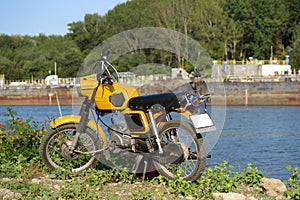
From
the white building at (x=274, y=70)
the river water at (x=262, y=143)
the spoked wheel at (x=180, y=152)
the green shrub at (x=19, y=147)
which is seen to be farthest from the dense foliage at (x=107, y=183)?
the white building at (x=274, y=70)

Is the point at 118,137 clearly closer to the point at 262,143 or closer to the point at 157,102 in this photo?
the point at 157,102

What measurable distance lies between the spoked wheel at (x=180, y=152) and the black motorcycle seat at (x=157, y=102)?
19cm

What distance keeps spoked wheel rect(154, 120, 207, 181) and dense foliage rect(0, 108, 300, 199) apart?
121 millimetres

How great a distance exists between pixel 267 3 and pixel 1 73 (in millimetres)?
37670

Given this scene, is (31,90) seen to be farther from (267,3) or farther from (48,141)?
(48,141)

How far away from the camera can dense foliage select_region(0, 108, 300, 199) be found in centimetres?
648

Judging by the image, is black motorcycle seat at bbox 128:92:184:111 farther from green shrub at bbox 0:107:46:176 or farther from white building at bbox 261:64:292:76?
white building at bbox 261:64:292:76

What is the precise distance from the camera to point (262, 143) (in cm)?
2292

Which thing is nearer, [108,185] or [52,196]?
[52,196]

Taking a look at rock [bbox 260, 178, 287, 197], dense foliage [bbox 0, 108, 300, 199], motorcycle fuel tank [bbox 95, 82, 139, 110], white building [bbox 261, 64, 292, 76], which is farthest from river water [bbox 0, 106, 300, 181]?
white building [bbox 261, 64, 292, 76]

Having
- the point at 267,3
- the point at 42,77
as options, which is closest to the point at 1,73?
the point at 42,77

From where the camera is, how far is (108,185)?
7074mm

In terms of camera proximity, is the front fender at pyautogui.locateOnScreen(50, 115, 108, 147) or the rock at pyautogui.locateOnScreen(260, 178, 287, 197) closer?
Answer: the rock at pyautogui.locateOnScreen(260, 178, 287, 197)

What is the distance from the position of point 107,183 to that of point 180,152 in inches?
36.9
